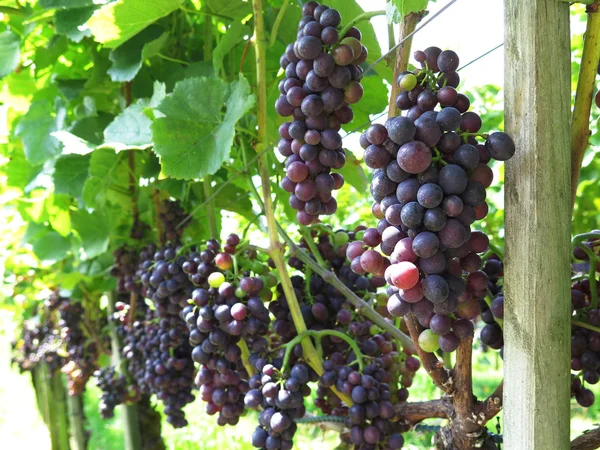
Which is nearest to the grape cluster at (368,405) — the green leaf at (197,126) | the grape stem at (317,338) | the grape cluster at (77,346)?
the grape stem at (317,338)

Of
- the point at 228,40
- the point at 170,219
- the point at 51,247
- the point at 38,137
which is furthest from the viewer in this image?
the point at 51,247

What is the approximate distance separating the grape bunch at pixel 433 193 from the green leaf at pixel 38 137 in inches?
65.8

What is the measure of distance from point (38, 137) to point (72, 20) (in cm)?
57

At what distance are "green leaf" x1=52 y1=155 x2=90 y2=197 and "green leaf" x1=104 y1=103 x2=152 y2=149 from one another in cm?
54

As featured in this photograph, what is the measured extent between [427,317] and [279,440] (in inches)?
24.1

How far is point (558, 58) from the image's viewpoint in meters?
0.70

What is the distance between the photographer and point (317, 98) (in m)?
0.95

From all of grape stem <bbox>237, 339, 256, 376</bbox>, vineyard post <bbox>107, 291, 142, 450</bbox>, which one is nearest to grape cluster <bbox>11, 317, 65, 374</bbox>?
vineyard post <bbox>107, 291, 142, 450</bbox>

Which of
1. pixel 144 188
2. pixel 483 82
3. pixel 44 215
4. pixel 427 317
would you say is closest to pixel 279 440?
pixel 427 317

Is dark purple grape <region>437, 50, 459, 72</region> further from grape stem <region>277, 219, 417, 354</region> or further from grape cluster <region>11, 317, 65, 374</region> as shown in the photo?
grape cluster <region>11, 317, 65, 374</region>

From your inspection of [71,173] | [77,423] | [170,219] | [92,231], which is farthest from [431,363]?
[77,423]

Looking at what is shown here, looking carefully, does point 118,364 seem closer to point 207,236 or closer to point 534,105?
point 207,236

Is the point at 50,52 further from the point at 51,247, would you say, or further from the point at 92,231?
the point at 51,247

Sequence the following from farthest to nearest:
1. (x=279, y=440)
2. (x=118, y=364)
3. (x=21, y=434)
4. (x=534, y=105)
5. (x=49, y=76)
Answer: (x=21, y=434) < (x=118, y=364) < (x=49, y=76) < (x=279, y=440) < (x=534, y=105)
